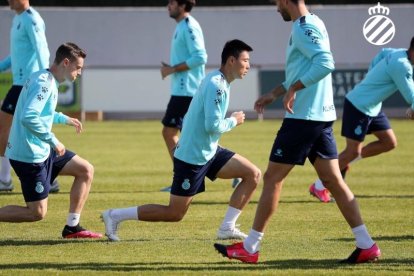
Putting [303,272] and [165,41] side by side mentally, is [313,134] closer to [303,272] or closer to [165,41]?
[303,272]

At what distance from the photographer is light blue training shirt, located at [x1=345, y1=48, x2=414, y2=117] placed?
1189cm

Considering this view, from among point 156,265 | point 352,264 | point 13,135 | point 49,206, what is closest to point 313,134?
point 352,264

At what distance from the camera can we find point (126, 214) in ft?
32.7

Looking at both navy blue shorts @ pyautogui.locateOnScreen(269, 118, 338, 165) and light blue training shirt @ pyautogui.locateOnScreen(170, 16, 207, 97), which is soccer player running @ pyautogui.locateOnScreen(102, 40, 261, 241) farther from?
light blue training shirt @ pyautogui.locateOnScreen(170, 16, 207, 97)

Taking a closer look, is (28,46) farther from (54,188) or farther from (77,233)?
(77,233)

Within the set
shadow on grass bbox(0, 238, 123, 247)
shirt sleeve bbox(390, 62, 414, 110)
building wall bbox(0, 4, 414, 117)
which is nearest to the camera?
shadow on grass bbox(0, 238, 123, 247)

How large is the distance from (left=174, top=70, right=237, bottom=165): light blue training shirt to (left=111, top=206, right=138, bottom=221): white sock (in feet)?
2.11

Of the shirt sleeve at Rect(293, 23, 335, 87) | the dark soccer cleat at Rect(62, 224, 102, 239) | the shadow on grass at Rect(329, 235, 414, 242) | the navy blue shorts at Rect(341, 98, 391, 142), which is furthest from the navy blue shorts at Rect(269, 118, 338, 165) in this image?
the navy blue shorts at Rect(341, 98, 391, 142)

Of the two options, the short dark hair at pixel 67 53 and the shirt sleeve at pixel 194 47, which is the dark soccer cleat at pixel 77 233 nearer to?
the short dark hair at pixel 67 53

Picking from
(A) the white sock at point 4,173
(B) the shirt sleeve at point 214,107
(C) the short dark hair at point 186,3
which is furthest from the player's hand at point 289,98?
(A) the white sock at point 4,173

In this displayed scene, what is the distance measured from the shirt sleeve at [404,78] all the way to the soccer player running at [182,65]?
345 cm

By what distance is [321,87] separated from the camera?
29.7 feet

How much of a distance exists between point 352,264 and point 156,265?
1.59 meters

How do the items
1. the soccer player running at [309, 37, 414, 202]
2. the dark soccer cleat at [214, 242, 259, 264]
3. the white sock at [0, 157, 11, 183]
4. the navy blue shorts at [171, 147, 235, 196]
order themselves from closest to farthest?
1. the dark soccer cleat at [214, 242, 259, 264]
2. the navy blue shorts at [171, 147, 235, 196]
3. the soccer player running at [309, 37, 414, 202]
4. the white sock at [0, 157, 11, 183]
